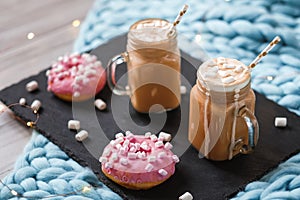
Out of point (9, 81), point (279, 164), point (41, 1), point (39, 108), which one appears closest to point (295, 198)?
point (279, 164)

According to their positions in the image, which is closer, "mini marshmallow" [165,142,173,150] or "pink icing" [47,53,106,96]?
"mini marshmallow" [165,142,173,150]

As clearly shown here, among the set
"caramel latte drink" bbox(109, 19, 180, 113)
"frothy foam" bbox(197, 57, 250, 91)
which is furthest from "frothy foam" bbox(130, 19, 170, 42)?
"frothy foam" bbox(197, 57, 250, 91)

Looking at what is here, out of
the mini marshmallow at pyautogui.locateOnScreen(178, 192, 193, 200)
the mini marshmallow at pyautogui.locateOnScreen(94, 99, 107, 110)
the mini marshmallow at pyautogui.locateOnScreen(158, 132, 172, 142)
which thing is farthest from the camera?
the mini marshmallow at pyautogui.locateOnScreen(94, 99, 107, 110)

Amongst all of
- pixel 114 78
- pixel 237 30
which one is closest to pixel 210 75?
pixel 114 78

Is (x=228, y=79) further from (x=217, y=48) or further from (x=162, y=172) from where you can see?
(x=217, y=48)

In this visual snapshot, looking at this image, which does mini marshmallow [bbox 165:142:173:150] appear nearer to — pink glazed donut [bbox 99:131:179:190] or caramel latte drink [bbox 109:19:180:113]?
pink glazed donut [bbox 99:131:179:190]

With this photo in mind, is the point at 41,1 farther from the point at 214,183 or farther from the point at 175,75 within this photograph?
the point at 214,183
